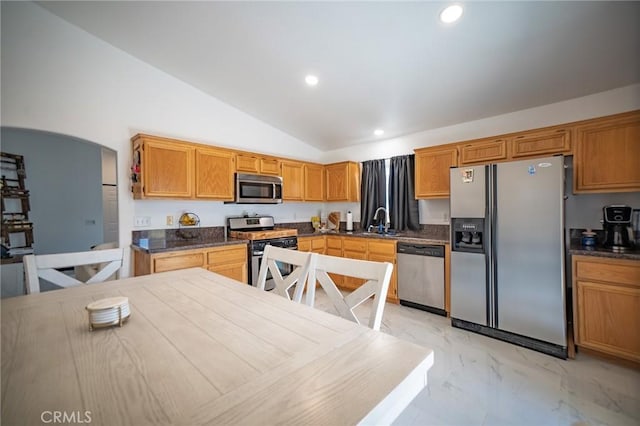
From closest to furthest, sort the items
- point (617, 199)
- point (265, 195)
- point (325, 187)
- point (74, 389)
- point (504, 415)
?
point (74, 389) → point (504, 415) → point (617, 199) → point (265, 195) → point (325, 187)

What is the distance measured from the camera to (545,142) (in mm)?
2650

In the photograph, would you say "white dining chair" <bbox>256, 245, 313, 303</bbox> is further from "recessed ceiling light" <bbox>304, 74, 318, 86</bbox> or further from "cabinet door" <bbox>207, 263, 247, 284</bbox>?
"recessed ceiling light" <bbox>304, 74, 318, 86</bbox>

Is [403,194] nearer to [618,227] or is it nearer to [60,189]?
[618,227]

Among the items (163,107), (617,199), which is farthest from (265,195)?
(617,199)

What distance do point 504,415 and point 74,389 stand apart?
86.6 inches

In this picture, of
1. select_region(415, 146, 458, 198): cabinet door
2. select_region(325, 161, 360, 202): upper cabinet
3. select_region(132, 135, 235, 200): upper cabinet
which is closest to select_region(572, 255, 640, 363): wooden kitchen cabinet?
select_region(415, 146, 458, 198): cabinet door

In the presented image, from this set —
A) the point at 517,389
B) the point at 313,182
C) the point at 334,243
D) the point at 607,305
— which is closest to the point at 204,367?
the point at 517,389

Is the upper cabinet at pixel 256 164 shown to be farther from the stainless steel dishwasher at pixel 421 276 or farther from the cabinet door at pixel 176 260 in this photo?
the stainless steel dishwasher at pixel 421 276

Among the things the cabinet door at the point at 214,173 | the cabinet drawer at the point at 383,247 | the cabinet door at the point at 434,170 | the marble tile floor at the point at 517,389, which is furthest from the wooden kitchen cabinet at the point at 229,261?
the cabinet door at the point at 434,170

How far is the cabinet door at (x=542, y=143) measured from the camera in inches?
101

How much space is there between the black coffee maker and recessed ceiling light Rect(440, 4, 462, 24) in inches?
85.5

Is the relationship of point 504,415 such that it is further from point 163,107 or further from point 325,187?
point 163,107

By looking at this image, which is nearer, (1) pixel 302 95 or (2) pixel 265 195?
(1) pixel 302 95

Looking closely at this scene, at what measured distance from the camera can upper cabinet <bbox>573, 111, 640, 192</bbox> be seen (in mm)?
2264
